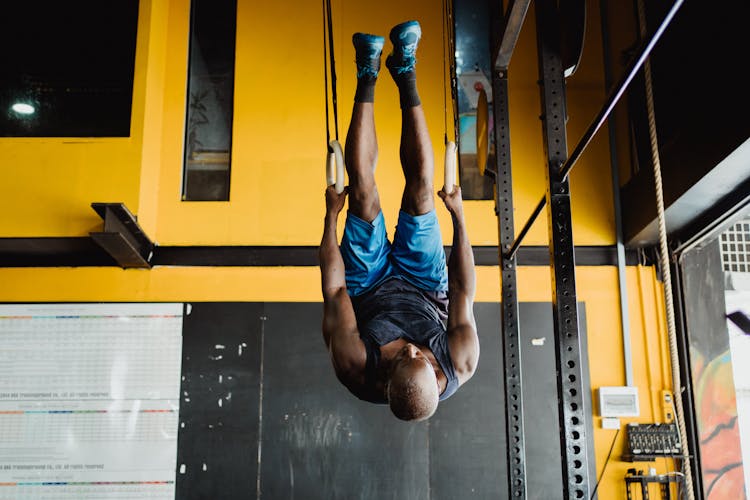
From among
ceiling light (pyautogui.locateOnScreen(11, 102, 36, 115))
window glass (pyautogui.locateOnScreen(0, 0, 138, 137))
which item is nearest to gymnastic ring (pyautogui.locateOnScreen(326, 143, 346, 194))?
window glass (pyautogui.locateOnScreen(0, 0, 138, 137))

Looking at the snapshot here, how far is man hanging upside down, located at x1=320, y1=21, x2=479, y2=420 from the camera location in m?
2.69

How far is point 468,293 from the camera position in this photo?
292 centimetres

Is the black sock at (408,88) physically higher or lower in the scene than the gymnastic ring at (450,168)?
higher

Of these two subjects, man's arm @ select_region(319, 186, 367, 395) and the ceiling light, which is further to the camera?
the ceiling light

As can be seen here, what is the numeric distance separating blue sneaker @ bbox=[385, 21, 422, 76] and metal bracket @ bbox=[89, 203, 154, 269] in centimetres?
293

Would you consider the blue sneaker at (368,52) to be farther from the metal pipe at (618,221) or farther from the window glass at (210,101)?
the metal pipe at (618,221)

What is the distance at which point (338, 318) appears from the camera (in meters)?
2.78

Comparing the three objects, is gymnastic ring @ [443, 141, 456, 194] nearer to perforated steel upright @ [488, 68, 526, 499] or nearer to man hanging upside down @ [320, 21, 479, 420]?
man hanging upside down @ [320, 21, 479, 420]

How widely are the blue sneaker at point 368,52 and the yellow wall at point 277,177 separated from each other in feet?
9.10

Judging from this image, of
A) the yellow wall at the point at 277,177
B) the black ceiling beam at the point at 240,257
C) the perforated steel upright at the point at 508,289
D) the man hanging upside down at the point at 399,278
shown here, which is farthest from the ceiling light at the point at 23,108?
the perforated steel upright at the point at 508,289

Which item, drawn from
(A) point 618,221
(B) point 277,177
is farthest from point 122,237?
(A) point 618,221

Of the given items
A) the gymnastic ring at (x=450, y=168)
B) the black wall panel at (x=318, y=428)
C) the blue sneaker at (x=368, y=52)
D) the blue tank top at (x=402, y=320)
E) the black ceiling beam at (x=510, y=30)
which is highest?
the black ceiling beam at (x=510, y=30)

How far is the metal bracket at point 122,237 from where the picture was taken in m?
5.11

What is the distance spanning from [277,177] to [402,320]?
10.6ft
